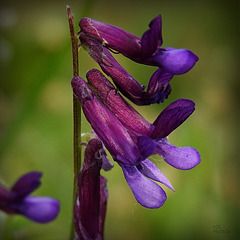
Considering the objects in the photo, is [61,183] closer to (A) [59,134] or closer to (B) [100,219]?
(A) [59,134]

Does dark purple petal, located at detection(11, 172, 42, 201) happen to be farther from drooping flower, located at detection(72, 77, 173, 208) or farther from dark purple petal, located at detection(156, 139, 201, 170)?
dark purple petal, located at detection(156, 139, 201, 170)

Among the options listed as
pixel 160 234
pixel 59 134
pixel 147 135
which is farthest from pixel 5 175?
pixel 147 135

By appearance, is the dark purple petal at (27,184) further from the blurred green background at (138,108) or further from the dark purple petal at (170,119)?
the dark purple petal at (170,119)

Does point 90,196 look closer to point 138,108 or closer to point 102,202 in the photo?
point 102,202

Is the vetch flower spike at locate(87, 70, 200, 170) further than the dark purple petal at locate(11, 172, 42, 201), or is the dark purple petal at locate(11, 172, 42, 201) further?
the dark purple petal at locate(11, 172, 42, 201)

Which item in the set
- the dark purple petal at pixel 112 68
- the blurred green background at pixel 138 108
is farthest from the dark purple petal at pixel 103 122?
the blurred green background at pixel 138 108

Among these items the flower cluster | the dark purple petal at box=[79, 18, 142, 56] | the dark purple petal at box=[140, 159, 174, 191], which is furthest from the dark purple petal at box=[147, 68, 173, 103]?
the dark purple petal at box=[140, 159, 174, 191]
